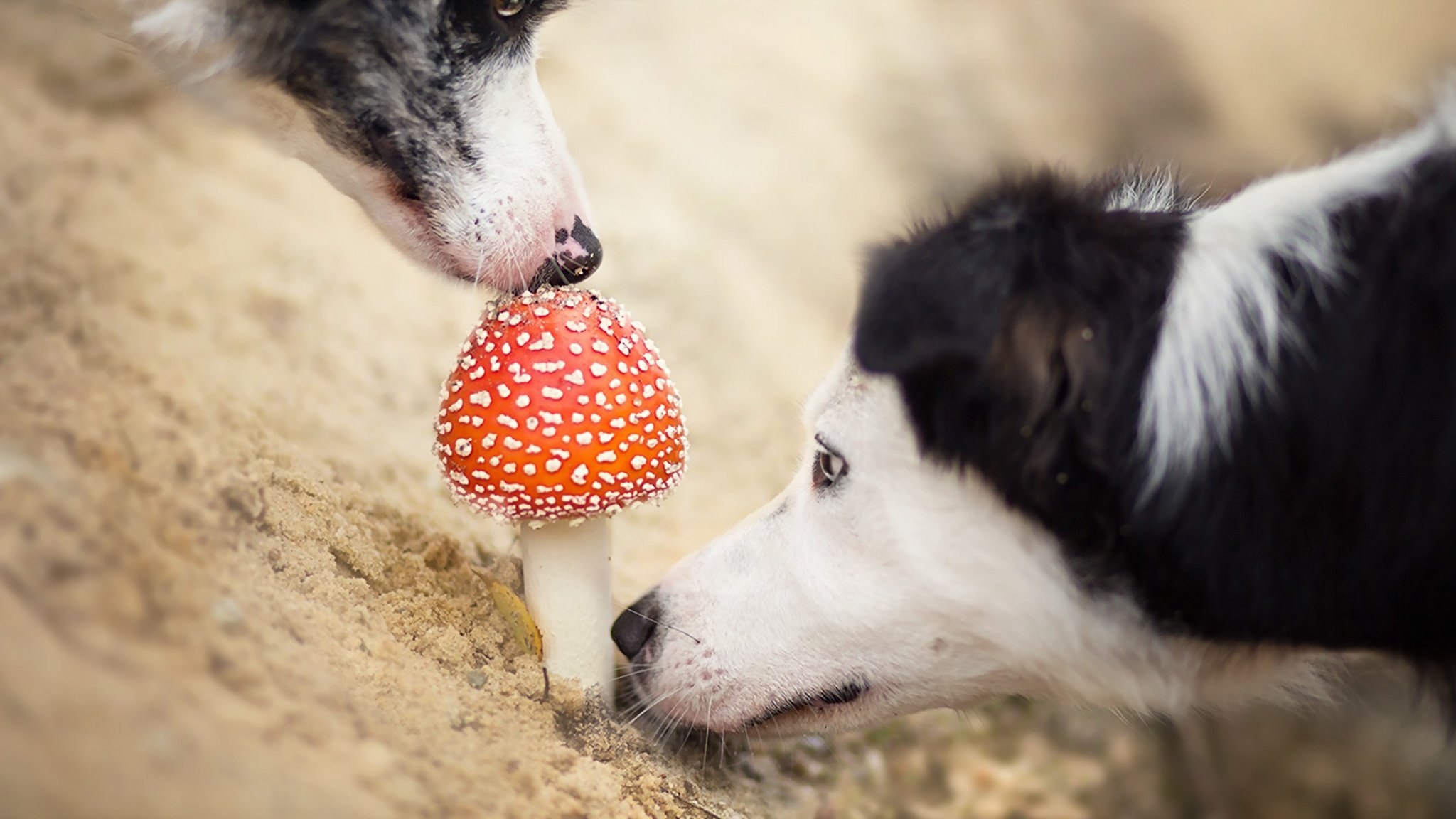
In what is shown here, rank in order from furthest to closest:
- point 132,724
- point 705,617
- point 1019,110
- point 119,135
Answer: point 1019,110 → point 119,135 → point 705,617 → point 132,724

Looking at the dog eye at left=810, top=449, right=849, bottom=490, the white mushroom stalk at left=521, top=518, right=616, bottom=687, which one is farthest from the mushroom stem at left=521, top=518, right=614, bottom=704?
the dog eye at left=810, top=449, right=849, bottom=490

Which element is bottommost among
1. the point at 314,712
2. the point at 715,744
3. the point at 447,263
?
the point at 715,744

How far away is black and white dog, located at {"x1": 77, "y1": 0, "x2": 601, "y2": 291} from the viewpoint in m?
1.91

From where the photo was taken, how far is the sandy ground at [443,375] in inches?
49.2

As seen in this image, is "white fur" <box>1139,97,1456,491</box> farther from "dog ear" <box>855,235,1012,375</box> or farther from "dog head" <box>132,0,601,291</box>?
"dog head" <box>132,0,601,291</box>

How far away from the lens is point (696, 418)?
312cm

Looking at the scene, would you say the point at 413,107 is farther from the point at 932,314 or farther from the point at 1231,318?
the point at 1231,318

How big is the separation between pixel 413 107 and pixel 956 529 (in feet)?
4.24

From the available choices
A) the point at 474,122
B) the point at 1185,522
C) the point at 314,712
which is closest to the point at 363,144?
the point at 474,122

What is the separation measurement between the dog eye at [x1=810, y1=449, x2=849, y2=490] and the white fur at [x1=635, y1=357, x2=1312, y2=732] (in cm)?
2

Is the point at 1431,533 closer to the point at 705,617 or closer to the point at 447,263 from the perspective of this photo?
the point at 705,617

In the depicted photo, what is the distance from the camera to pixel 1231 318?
1398 millimetres

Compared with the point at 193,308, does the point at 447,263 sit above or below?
above

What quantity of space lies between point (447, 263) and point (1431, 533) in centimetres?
175
